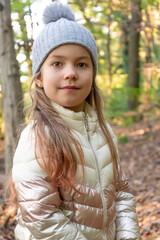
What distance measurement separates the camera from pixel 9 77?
3719 millimetres

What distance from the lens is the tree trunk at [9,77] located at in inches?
142

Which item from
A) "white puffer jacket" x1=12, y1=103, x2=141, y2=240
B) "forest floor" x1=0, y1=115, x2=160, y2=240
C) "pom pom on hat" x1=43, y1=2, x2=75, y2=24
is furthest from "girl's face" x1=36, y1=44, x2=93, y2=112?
"forest floor" x1=0, y1=115, x2=160, y2=240

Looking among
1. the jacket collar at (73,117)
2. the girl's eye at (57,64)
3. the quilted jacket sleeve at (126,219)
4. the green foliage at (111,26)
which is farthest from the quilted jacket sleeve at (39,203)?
the green foliage at (111,26)

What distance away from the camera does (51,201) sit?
6.48 feet

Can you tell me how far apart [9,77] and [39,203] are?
7.15 ft

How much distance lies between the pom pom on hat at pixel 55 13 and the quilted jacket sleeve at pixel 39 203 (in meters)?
1.04

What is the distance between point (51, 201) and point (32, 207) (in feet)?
0.43

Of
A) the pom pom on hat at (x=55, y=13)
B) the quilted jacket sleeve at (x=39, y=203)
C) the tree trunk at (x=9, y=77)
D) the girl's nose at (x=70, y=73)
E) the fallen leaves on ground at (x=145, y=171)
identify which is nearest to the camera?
the quilted jacket sleeve at (x=39, y=203)

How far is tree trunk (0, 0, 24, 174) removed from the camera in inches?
142

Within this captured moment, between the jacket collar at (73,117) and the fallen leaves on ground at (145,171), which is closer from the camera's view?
the jacket collar at (73,117)

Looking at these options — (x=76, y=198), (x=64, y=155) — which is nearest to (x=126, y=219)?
(x=76, y=198)

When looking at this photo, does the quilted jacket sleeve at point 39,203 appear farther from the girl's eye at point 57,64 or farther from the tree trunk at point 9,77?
the tree trunk at point 9,77

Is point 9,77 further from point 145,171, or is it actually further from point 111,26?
point 111,26

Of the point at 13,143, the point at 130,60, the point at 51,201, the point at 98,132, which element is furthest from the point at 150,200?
the point at 130,60
